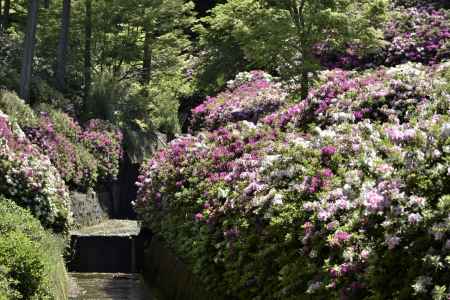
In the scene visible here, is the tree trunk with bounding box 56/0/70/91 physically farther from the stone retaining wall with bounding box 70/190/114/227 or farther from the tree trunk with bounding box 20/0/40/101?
the stone retaining wall with bounding box 70/190/114/227

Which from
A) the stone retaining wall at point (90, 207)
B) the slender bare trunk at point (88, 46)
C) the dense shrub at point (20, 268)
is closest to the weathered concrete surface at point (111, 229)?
the stone retaining wall at point (90, 207)

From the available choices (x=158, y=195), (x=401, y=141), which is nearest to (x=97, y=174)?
(x=158, y=195)

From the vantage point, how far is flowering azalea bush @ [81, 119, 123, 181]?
21.9 meters

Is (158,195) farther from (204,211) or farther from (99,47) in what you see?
(99,47)

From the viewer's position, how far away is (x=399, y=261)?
6.29 metres

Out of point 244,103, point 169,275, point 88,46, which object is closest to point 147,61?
point 88,46

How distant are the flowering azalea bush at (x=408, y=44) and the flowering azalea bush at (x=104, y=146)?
806 centimetres

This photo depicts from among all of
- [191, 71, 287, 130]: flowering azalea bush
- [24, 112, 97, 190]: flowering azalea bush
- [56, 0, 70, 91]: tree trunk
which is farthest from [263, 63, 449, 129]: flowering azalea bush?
[56, 0, 70, 91]: tree trunk

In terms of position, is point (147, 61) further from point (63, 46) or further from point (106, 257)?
point (106, 257)

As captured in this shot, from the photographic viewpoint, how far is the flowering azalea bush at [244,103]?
61.8ft

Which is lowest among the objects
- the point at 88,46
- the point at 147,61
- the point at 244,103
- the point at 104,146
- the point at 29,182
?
the point at 104,146

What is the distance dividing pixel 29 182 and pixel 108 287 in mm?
3147

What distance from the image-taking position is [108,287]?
15.5 m

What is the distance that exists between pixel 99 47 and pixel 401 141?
2163 centimetres
